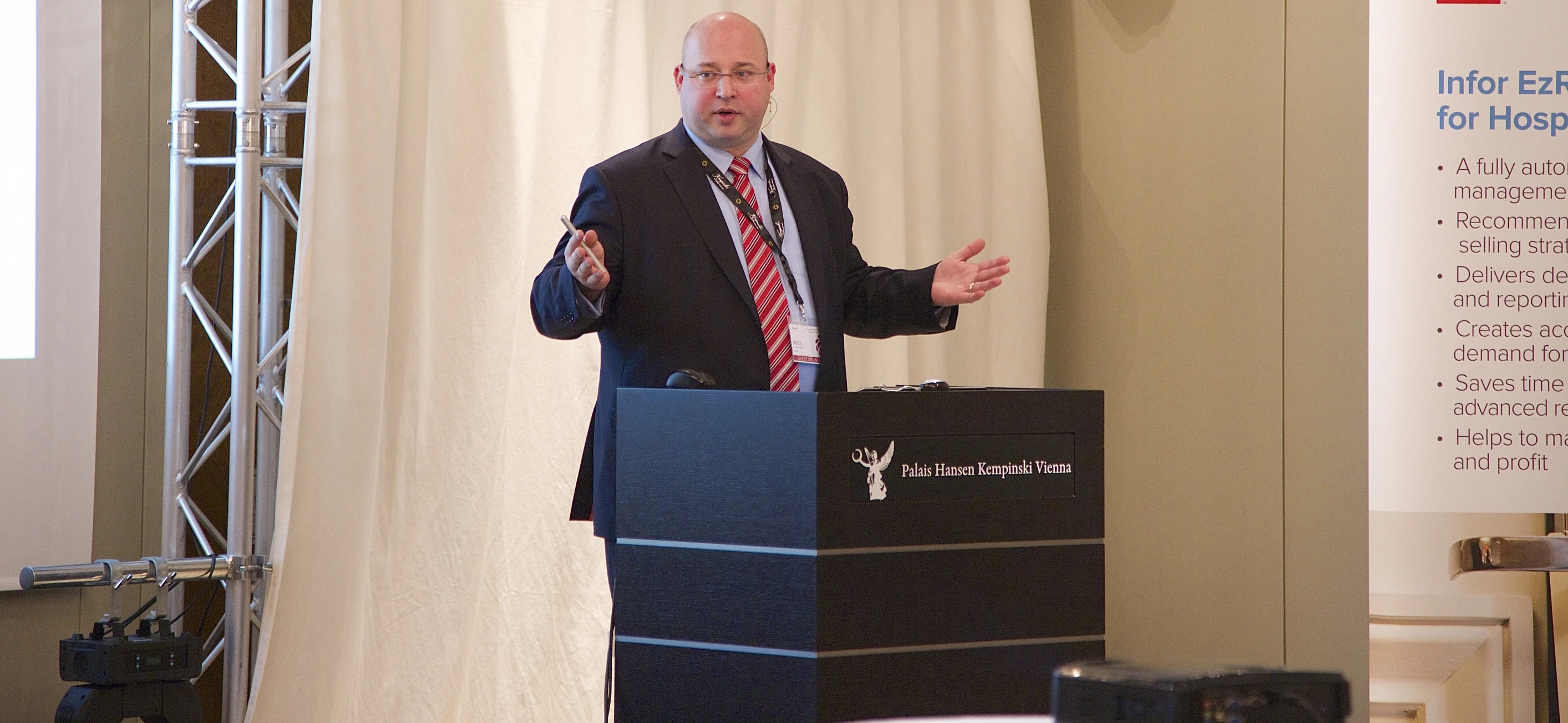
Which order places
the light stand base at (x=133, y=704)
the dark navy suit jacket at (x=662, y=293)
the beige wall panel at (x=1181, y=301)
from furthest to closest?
the beige wall panel at (x=1181, y=301) < the light stand base at (x=133, y=704) < the dark navy suit jacket at (x=662, y=293)

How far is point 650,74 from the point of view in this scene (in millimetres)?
3432

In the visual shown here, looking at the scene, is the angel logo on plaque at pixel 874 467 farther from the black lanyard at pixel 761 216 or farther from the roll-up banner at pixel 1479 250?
the roll-up banner at pixel 1479 250

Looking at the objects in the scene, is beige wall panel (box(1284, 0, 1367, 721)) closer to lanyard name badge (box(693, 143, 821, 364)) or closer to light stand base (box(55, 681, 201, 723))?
lanyard name badge (box(693, 143, 821, 364))

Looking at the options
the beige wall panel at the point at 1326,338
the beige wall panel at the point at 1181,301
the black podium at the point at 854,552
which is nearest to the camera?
the black podium at the point at 854,552

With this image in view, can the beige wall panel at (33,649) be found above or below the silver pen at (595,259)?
below

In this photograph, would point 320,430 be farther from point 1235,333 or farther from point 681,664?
point 1235,333

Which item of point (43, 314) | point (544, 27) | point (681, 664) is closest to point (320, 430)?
point (43, 314)

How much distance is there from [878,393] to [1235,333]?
1962mm

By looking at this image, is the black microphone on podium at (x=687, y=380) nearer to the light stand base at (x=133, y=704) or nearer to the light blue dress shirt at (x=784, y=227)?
the light blue dress shirt at (x=784, y=227)

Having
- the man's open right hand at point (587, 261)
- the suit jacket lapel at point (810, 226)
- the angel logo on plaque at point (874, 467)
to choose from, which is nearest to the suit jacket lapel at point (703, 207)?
the suit jacket lapel at point (810, 226)

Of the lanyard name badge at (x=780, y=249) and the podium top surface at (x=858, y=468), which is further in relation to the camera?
the lanyard name badge at (x=780, y=249)

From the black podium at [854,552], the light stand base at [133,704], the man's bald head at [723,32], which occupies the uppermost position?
the man's bald head at [723,32]

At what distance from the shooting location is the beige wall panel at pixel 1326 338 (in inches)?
135

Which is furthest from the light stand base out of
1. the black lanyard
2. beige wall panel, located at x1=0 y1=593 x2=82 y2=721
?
the black lanyard
